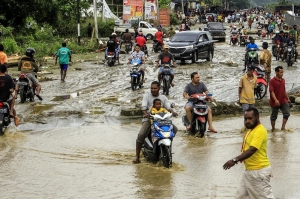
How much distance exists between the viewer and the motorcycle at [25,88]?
56.3 ft

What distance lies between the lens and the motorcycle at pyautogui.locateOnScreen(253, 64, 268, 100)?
18.0 metres

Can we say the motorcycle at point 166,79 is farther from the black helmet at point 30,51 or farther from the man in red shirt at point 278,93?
the man in red shirt at point 278,93

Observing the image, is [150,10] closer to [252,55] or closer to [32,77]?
[252,55]

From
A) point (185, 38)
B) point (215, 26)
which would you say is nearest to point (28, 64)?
point (185, 38)

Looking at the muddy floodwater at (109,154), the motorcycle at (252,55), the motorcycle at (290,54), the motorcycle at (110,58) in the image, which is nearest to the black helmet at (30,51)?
the muddy floodwater at (109,154)

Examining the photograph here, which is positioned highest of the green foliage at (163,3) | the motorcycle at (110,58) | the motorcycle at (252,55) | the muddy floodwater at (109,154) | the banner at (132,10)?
the green foliage at (163,3)

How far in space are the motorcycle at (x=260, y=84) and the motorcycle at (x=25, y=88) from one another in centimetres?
674

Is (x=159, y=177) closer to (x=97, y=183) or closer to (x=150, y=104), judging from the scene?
(x=97, y=183)

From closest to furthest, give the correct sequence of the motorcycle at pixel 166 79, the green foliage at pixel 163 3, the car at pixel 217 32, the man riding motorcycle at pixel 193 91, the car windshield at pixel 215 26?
the man riding motorcycle at pixel 193 91 < the motorcycle at pixel 166 79 < the car at pixel 217 32 < the car windshield at pixel 215 26 < the green foliage at pixel 163 3

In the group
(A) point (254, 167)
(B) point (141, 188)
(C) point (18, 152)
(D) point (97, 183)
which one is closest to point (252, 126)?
(A) point (254, 167)

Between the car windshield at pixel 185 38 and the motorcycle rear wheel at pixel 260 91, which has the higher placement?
the car windshield at pixel 185 38

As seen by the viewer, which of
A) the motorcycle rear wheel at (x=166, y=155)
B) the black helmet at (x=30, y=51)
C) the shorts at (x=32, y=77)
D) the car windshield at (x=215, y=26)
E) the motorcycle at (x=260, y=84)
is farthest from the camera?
the car windshield at (x=215, y=26)

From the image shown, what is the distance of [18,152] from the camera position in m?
11.3

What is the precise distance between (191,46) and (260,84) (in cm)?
1096
